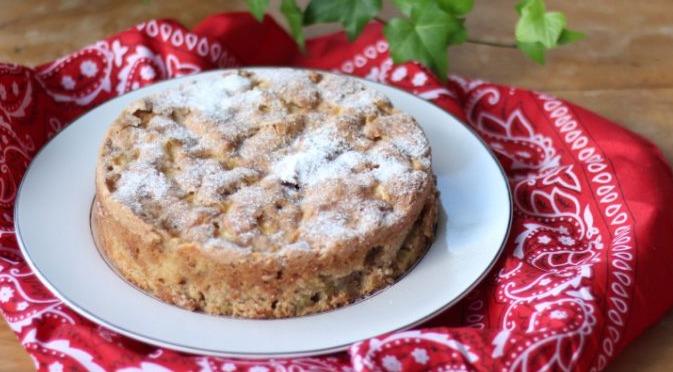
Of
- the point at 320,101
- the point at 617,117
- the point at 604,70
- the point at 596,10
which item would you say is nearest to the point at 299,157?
the point at 320,101

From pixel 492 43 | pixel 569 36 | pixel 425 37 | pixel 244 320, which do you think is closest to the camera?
pixel 244 320

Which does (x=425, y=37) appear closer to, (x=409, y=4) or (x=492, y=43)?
(x=409, y=4)

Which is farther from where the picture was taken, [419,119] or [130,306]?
[419,119]

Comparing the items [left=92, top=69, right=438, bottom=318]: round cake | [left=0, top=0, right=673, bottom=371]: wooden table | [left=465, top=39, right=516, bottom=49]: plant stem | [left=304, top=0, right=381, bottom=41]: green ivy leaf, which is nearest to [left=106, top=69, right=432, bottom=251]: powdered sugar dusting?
[left=92, top=69, right=438, bottom=318]: round cake

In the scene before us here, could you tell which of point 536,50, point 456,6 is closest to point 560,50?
point 536,50

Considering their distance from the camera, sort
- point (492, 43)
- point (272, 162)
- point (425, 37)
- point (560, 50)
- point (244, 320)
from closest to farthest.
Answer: point (244, 320)
point (272, 162)
point (425, 37)
point (492, 43)
point (560, 50)

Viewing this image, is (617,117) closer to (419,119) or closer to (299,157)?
(419,119)
